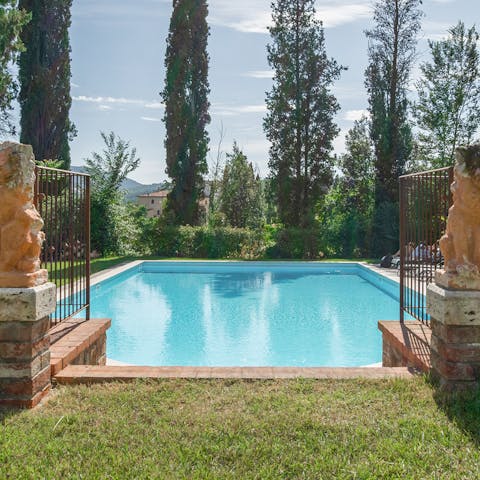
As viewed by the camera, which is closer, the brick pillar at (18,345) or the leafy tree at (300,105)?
the brick pillar at (18,345)

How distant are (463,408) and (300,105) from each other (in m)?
17.7

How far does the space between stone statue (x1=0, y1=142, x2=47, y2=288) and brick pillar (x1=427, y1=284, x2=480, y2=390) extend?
3176 mm

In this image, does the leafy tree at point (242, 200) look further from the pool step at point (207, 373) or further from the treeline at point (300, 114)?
→ the pool step at point (207, 373)

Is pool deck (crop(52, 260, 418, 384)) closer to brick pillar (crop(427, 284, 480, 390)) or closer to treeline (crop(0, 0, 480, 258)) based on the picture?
brick pillar (crop(427, 284, 480, 390))

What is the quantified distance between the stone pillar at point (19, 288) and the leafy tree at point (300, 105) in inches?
644

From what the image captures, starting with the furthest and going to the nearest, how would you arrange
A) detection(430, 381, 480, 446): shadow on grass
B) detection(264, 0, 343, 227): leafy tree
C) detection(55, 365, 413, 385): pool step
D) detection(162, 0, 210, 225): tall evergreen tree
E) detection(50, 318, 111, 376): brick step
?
1. detection(162, 0, 210, 225): tall evergreen tree
2. detection(264, 0, 343, 227): leafy tree
3. detection(50, 318, 111, 376): brick step
4. detection(55, 365, 413, 385): pool step
5. detection(430, 381, 480, 446): shadow on grass

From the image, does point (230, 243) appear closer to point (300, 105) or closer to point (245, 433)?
point (300, 105)

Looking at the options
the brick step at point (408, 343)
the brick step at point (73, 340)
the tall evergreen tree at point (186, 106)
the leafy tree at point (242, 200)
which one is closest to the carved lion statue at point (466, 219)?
the brick step at point (408, 343)

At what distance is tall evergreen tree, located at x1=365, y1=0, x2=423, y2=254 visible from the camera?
19.0 meters

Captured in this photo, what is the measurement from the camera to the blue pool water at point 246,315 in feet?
23.5

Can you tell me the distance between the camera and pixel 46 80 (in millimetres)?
18750

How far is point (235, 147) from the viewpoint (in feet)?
85.6

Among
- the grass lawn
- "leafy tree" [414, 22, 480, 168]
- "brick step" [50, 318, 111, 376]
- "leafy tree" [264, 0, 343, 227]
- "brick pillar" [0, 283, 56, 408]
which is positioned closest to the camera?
the grass lawn

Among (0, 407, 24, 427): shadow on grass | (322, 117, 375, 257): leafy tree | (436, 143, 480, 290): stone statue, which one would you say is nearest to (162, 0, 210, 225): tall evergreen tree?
(322, 117, 375, 257): leafy tree
